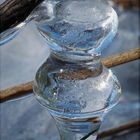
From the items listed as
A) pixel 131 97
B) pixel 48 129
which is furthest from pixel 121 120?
pixel 48 129

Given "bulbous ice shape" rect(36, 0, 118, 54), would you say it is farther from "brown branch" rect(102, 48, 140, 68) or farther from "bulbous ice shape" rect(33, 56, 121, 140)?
"brown branch" rect(102, 48, 140, 68)

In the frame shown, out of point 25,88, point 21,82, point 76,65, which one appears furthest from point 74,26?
point 21,82

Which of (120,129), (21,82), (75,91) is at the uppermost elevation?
(75,91)

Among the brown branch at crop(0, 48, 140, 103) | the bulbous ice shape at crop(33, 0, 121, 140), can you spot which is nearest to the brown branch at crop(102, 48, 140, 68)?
the brown branch at crop(0, 48, 140, 103)

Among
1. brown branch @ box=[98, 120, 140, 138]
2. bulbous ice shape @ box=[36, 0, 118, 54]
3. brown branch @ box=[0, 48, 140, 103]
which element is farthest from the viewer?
brown branch @ box=[98, 120, 140, 138]

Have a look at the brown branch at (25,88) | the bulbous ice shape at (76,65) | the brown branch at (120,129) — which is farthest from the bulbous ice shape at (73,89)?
the brown branch at (120,129)

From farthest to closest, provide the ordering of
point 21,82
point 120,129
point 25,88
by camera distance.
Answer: point 120,129
point 21,82
point 25,88

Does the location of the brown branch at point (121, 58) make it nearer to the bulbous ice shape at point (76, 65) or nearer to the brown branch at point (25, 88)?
the brown branch at point (25, 88)

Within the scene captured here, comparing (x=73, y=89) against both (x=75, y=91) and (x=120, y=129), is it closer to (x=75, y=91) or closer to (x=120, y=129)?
(x=75, y=91)

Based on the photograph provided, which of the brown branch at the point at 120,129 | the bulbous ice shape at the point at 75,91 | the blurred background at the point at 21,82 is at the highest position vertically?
the bulbous ice shape at the point at 75,91

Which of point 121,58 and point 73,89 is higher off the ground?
point 73,89
